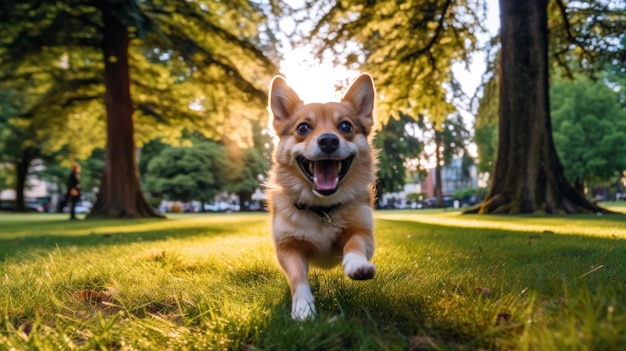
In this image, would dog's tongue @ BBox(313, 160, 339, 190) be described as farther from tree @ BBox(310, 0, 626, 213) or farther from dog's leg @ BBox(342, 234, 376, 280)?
tree @ BBox(310, 0, 626, 213)

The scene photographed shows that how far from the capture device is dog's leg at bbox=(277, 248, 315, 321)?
102 inches

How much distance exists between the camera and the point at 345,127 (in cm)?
354

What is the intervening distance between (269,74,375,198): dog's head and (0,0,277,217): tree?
11.8 m

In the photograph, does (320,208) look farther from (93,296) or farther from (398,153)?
(398,153)

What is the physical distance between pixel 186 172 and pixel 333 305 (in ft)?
146

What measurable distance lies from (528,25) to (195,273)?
466 inches

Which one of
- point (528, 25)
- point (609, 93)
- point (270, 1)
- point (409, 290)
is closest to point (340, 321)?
point (409, 290)

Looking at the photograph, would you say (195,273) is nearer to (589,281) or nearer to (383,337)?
(383,337)

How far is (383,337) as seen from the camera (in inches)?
81.7

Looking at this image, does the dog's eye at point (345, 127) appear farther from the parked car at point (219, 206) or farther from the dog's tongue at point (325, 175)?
the parked car at point (219, 206)

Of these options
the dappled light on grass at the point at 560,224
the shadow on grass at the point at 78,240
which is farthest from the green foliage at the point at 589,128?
the shadow on grass at the point at 78,240

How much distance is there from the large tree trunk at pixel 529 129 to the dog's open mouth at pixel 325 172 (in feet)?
34.7

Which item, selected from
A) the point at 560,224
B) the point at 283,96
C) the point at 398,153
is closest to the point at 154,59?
the point at 560,224

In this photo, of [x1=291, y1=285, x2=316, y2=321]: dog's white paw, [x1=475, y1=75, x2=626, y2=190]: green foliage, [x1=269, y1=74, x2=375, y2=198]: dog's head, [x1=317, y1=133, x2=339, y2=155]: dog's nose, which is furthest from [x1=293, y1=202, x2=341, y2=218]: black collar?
[x1=475, y1=75, x2=626, y2=190]: green foliage
